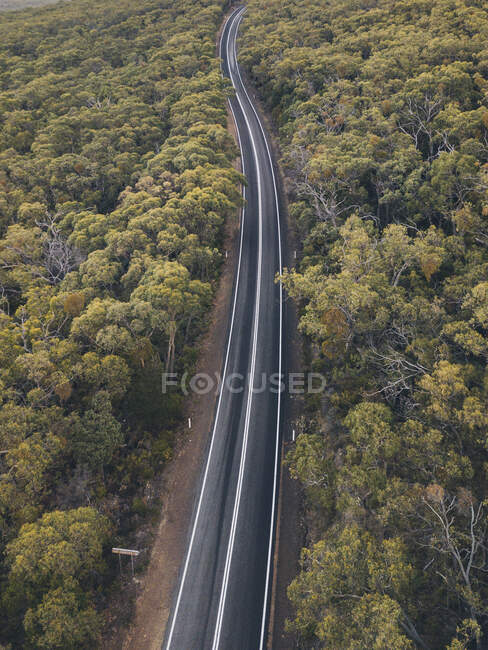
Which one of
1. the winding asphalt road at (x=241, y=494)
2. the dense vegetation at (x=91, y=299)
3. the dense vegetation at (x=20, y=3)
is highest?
the dense vegetation at (x=20, y=3)

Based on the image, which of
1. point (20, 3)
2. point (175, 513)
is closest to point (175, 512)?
point (175, 513)

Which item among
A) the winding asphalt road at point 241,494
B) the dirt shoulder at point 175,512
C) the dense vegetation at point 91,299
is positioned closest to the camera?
the dense vegetation at point 91,299

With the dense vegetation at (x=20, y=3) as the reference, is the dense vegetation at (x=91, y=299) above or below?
below

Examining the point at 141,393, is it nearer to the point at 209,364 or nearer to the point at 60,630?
the point at 209,364

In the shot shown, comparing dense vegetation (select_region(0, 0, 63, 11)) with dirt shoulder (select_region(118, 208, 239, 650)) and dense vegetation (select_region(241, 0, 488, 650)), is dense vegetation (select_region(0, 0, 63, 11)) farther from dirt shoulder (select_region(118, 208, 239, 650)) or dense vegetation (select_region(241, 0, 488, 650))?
dirt shoulder (select_region(118, 208, 239, 650))

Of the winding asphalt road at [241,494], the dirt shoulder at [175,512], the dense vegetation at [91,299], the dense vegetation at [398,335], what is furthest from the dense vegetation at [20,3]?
the dirt shoulder at [175,512]

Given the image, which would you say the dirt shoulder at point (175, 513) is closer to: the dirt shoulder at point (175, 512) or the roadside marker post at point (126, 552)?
the dirt shoulder at point (175, 512)

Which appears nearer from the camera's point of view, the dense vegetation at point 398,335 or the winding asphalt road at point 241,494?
the dense vegetation at point 398,335

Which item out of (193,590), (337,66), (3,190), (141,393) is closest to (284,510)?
(193,590)
